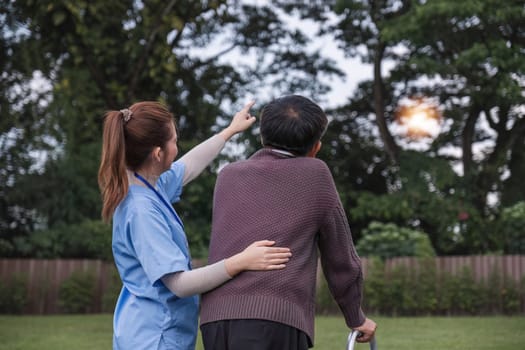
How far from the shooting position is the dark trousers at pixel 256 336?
210 cm

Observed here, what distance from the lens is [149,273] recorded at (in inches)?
87.0

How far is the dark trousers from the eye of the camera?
6.89ft

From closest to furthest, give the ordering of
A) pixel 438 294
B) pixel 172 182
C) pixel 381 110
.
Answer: pixel 172 182, pixel 438 294, pixel 381 110

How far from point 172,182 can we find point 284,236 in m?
0.64

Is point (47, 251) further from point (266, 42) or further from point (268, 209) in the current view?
point (268, 209)

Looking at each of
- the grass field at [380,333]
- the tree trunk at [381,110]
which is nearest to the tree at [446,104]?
the tree trunk at [381,110]

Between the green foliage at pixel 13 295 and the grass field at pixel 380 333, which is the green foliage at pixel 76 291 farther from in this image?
the grass field at pixel 380 333

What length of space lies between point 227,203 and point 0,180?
485 inches

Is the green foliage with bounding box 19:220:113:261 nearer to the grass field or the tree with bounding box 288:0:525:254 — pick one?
the grass field

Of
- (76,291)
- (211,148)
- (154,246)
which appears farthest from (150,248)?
(76,291)

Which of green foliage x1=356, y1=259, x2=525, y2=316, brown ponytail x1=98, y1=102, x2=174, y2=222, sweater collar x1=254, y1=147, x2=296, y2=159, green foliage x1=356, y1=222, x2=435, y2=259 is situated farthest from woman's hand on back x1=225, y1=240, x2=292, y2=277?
green foliage x1=356, y1=222, x2=435, y2=259

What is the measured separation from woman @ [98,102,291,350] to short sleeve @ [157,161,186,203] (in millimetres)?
157

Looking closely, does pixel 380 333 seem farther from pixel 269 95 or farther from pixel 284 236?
pixel 269 95

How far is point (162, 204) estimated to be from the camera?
2.34 meters
